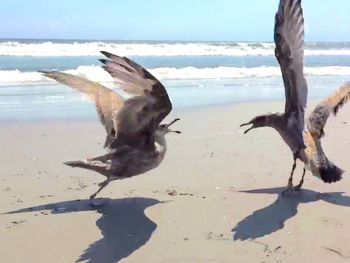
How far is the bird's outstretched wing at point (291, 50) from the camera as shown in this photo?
235 inches

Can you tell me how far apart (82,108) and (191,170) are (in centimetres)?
528

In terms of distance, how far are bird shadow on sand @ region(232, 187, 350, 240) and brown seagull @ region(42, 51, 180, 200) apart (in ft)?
3.72

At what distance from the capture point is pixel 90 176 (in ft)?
21.2

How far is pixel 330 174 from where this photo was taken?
592 cm

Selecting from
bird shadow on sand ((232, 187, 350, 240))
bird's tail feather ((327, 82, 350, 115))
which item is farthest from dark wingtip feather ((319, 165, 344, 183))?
bird's tail feather ((327, 82, 350, 115))

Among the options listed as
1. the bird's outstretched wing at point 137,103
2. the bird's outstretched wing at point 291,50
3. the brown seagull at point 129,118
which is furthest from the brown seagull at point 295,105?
the bird's outstretched wing at point 137,103

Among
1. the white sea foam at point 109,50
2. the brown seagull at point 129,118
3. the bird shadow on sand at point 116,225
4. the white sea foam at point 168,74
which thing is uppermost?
the brown seagull at point 129,118

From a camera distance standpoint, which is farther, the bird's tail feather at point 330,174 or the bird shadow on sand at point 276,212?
the bird's tail feather at point 330,174

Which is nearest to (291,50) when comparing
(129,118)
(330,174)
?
(330,174)

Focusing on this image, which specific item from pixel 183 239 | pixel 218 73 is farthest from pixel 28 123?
pixel 218 73

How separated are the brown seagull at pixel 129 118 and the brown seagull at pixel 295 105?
1326 millimetres

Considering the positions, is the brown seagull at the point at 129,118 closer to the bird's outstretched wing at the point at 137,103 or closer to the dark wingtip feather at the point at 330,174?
the bird's outstretched wing at the point at 137,103

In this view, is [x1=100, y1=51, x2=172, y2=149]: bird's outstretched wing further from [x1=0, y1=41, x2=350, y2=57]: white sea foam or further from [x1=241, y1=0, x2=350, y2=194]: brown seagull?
[x1=0, y1=41, x2=350, y2=57]: white sea foam

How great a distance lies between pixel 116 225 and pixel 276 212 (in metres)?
1.47
